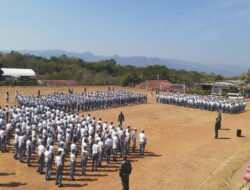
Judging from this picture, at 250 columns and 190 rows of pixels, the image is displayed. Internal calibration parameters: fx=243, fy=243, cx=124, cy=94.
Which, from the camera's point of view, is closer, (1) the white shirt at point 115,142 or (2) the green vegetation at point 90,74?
(1) the white shirt at point 115,142

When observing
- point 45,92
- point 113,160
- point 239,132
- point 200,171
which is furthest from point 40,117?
point 45,92

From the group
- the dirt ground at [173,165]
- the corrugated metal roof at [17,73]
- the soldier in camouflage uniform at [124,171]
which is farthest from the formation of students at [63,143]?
the corrugated metal roof at [17,73]

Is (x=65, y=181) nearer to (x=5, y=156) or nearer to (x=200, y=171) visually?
(x=5, y=156)

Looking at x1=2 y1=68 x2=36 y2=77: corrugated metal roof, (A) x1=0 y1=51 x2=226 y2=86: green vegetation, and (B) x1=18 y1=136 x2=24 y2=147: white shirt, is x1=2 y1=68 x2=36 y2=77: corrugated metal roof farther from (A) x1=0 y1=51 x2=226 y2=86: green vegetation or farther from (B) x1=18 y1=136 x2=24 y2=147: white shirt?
(B) x1=18 y1=136 x2=24 y2=147: white shirt

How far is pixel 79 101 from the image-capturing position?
993 inches

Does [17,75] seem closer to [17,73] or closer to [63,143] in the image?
[17,73]

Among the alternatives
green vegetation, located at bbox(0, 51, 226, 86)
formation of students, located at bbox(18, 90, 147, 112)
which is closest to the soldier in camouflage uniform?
formation of students, located at bbox(18, 90, 147, 112)

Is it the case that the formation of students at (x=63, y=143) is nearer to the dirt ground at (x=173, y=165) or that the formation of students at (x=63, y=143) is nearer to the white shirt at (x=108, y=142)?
the white shirt at (x=108, y=142)

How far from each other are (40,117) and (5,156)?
438 centimetres

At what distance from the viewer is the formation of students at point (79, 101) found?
2353cm

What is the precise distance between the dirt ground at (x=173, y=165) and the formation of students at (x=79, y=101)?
6704 millimetres

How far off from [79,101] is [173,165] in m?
15.4

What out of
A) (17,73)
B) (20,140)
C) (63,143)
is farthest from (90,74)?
(63,143)

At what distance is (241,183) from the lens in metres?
9.95
